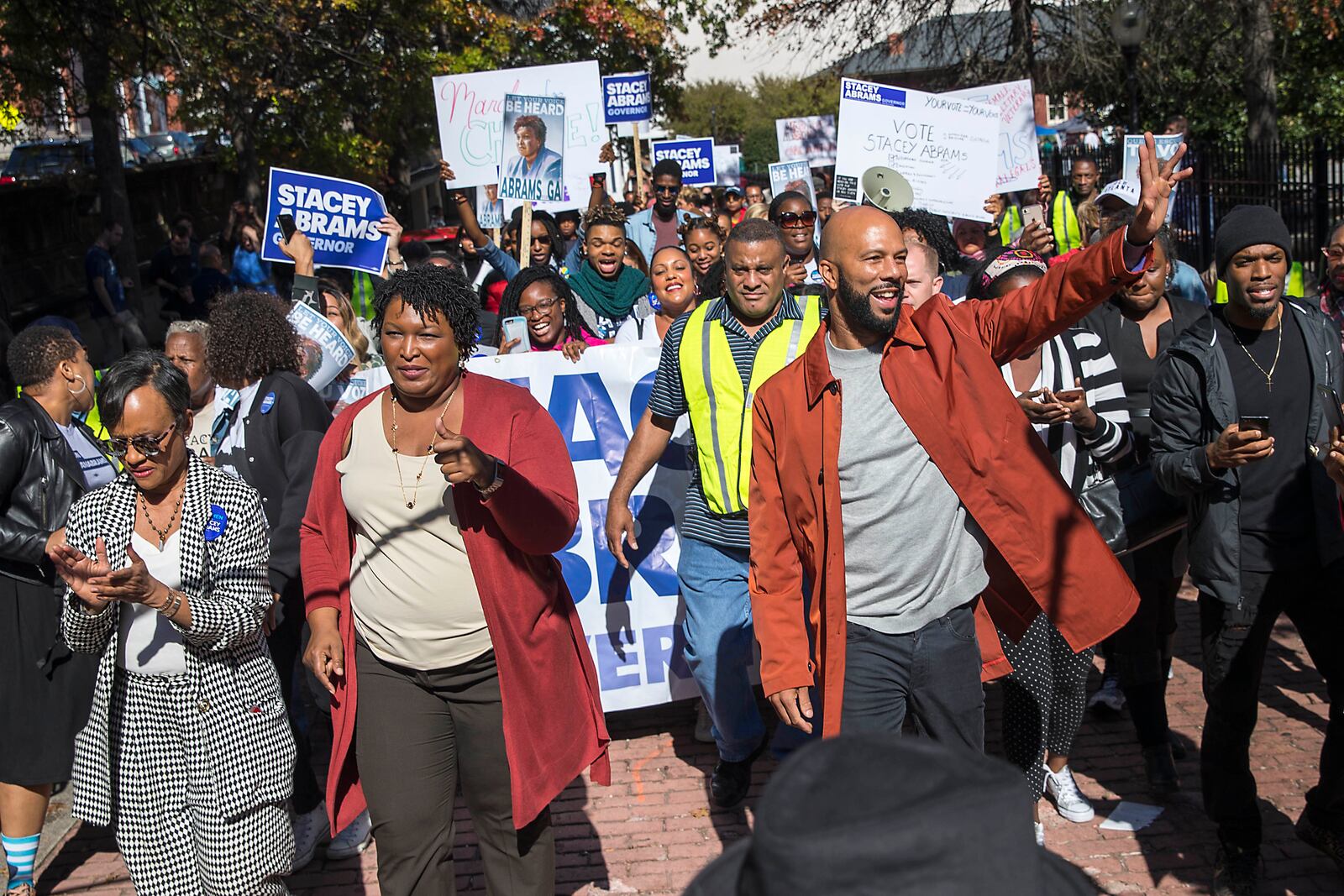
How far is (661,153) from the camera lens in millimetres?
16453

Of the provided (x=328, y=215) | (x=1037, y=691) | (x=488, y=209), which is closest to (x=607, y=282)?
(x=328, y=215)

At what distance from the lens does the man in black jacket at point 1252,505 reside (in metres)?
4.08

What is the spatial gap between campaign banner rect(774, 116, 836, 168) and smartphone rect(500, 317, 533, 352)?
39.2ft

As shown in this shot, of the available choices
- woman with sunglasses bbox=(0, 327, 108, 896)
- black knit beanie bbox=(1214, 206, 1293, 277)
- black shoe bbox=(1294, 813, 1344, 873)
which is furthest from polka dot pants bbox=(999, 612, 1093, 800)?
woman with sunglasses bbox=(0, 327, 108, 896)

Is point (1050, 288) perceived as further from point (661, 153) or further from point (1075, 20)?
point (1075, 20)

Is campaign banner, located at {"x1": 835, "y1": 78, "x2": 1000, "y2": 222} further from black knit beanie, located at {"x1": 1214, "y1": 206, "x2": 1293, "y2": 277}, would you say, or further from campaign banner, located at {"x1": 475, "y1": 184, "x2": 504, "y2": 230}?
black knit beanie, located at {"x1": 1214, "y1": 206, "x2": 1293, "y2": 277}

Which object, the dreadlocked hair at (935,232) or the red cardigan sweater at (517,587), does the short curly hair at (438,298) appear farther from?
the dreadlocked hair at (935,232)

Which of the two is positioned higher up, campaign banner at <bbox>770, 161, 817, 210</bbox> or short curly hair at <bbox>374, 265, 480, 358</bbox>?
campaign banner at <bbox>770, 161, 817, 210</bbox>

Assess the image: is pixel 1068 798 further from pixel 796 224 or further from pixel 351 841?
pixel 796 224

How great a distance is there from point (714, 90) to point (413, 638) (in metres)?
63.4

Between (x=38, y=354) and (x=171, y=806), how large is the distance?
1862 millimetres

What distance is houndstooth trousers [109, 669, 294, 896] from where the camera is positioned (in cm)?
378

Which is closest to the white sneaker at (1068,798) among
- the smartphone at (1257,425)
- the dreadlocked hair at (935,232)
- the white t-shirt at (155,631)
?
the smartphone at (1257,425)

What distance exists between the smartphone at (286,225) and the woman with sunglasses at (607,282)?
1575 mm
